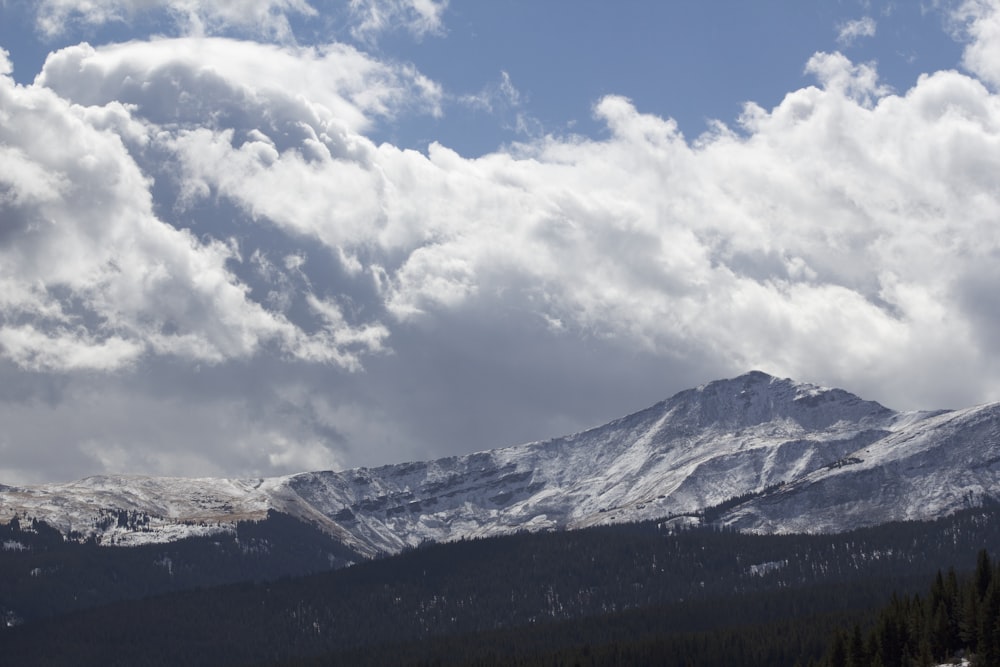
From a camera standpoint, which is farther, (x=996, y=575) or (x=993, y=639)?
(x=996, y=575)

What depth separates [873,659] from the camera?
622 ft

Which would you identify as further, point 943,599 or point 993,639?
point 943,599

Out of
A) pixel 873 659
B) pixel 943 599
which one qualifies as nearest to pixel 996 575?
pixel 943 599

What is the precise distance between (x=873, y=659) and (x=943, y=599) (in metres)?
13.1

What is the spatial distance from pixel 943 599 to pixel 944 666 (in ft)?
44.6

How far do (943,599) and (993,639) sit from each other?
20.4m

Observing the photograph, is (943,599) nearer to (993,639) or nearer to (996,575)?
(996,575)

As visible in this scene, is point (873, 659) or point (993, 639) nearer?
point (993, 639)

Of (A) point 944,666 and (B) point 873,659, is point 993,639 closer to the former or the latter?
(A) point 944,666

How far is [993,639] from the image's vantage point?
16938 cm

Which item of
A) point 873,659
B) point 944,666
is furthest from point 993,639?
point 873,659

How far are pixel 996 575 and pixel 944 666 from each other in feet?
53.7

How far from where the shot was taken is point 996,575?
186000mm

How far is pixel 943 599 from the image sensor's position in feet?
623
